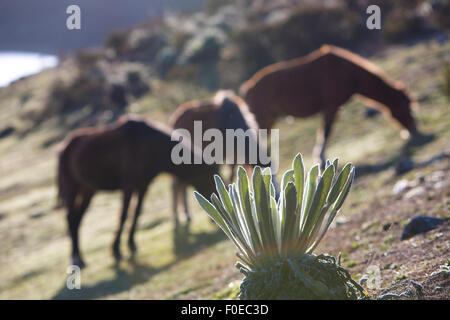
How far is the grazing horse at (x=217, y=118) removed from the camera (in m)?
9.25

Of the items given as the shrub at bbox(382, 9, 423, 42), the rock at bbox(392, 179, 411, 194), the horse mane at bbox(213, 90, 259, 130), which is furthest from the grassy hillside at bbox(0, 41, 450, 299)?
the horse mane at bbox(213, 90, 259, 130)

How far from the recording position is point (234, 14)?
137 feet

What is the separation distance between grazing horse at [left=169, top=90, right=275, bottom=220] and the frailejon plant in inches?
192

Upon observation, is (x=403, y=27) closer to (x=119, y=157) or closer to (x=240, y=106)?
(x=240, y=106)

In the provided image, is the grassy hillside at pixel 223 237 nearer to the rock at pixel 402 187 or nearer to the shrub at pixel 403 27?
the rock at pixel 402 187

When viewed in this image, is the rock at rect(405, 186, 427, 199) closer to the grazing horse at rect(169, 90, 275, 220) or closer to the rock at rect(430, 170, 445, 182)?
the rock at rect(430, 170, 445, 182)

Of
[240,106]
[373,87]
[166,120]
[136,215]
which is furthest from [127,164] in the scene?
[166,120]

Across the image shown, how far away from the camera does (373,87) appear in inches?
469

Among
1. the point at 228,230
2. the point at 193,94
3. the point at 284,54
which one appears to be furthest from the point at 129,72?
the point at 228,230

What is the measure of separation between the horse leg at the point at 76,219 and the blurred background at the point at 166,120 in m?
0.45

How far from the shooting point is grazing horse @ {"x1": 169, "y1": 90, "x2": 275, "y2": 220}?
30.3 feet

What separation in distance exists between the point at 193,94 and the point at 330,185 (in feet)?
74.5

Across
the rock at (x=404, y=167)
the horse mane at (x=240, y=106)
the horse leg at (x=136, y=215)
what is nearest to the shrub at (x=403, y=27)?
the horse mane at (x=240, y=106)

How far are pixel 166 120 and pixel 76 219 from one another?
12.4 meters
